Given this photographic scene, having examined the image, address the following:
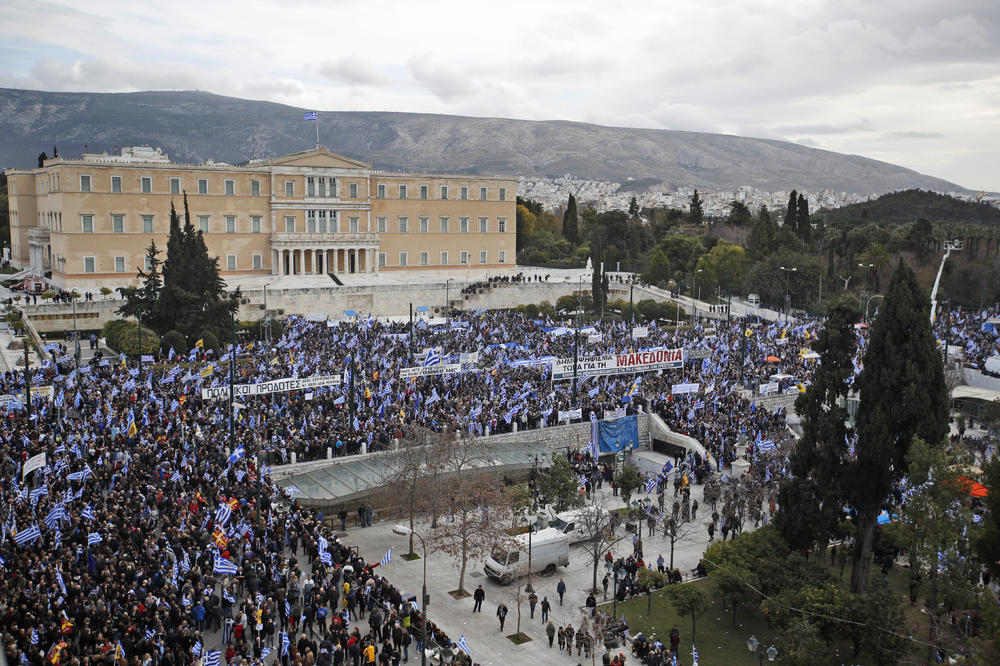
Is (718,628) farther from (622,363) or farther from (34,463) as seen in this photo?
(34,463)

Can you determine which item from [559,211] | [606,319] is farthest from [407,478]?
[559,211]

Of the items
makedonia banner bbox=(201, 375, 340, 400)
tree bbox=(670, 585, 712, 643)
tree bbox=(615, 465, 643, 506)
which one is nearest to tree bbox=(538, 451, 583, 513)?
tree bbox=(615, 465, 643, 506)

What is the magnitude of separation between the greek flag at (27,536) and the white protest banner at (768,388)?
92.0ft

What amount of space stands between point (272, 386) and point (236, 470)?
6.20m

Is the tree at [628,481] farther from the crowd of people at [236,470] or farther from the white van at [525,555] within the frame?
the crowd of people at [236,470]

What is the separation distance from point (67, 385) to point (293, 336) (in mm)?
12536

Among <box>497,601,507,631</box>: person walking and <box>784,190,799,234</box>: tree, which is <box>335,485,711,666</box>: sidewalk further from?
<box>784,190,799,234</box>: tree

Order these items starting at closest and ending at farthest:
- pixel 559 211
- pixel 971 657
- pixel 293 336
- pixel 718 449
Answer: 1. pixel 971 657
2. pixel 718 449
3. pixel 293 336
4. pixel 559 211

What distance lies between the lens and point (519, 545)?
21953 millimetres

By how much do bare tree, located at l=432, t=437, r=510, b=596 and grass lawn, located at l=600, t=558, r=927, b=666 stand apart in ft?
11.7

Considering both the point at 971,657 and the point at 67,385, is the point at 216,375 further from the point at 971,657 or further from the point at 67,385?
the point at 971,657

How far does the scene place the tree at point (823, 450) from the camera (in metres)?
21.3

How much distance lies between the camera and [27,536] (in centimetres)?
1820

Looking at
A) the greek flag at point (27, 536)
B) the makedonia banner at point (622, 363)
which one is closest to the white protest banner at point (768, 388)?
the makedonia banner at point (622, 363)
